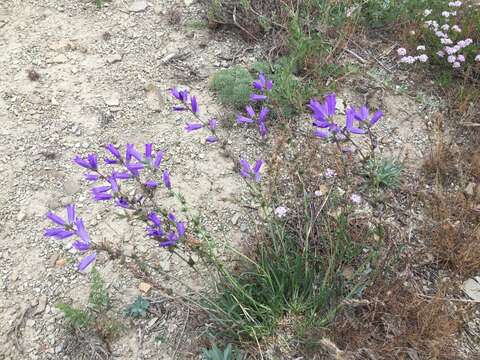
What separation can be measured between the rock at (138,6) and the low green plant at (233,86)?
140 cm

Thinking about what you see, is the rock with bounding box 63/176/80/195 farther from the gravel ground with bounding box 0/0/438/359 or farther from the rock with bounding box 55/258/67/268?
the rock with bounding box 55/258/67/268

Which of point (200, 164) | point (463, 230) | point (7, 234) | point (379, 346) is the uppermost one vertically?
point (463, 230)

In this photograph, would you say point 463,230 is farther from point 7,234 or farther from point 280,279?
point 7,234

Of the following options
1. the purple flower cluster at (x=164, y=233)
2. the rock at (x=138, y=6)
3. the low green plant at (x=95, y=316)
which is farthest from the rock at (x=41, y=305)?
the rock at (x=138, y=6)

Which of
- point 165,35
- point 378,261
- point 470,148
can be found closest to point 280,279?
point 378,261

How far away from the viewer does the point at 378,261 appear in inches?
96.8

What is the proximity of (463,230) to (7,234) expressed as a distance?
9.94 feet

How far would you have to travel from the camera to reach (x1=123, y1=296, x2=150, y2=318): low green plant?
264 centimetres

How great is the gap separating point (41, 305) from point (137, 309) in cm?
63

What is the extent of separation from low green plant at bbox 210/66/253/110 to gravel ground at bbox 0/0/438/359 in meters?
0.15

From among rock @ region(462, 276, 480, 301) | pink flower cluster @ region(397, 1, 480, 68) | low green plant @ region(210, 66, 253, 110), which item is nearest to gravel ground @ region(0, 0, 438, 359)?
low green plant @ region(210, 66, 253, 110)

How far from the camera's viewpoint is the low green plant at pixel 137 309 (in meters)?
2.64

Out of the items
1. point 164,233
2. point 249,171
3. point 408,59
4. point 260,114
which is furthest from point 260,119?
point 408,59

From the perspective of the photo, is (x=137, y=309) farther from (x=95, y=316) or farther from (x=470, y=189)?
(x=470, y=189)
